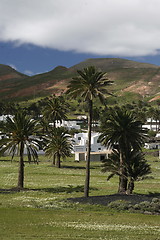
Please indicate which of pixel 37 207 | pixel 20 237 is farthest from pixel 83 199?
pixel 20 237

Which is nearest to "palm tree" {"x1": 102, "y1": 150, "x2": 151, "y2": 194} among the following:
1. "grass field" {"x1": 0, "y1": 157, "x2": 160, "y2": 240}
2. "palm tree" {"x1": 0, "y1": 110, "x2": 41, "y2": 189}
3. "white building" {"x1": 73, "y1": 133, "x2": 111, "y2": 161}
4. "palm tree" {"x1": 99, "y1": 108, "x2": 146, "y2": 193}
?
"palm tree" {"x1": 99, "y1": 108, "x2": 146, "y2": 193}

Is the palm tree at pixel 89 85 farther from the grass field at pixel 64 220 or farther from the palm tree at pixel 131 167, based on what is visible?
the grass field at pixel 64 220

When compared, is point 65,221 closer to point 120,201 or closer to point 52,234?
point 52,234

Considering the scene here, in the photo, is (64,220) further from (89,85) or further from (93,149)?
(93,149)

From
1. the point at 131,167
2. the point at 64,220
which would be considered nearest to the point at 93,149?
the point at 131,167

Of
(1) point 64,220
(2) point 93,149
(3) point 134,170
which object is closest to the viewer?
(1) point 64,220

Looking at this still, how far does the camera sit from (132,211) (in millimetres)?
28766

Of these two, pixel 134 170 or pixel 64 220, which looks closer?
pixel 64 220

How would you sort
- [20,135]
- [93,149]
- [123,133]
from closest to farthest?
[20,135], [123,133], [93,149]

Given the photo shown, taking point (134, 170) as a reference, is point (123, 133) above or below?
above

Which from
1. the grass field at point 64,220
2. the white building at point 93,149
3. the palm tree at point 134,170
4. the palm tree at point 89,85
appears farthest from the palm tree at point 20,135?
the white building at point 93,149

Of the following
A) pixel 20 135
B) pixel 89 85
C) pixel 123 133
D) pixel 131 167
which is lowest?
pixel 131 167

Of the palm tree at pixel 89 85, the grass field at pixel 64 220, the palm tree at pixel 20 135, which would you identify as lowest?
the grass field at pixel 64 220

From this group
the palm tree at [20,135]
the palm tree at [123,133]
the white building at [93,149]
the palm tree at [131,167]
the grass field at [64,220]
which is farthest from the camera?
the white building at [93,149]
